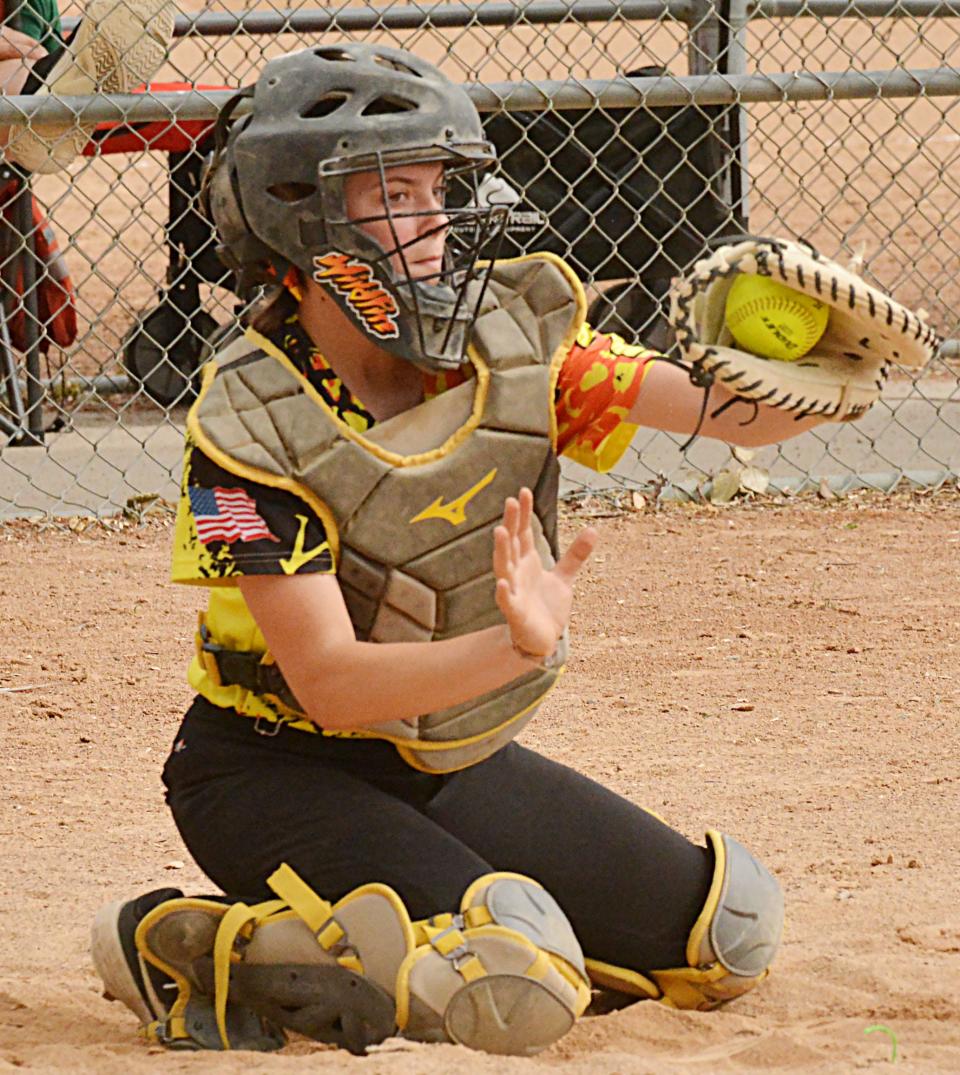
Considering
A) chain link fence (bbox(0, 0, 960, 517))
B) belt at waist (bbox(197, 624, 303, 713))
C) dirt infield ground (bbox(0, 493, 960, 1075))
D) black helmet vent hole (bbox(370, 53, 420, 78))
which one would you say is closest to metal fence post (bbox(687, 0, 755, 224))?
chain link fence (bbox(0, 0, 960, 517))

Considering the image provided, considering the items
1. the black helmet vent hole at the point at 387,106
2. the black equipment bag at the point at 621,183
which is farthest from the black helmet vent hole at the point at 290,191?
the black equipment bag at the point at 621,183

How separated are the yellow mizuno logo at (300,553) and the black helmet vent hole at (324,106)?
22.5 inches

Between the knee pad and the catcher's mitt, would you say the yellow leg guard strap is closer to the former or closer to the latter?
the knee pad

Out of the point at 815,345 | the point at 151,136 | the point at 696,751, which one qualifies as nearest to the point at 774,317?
the point at 815,345

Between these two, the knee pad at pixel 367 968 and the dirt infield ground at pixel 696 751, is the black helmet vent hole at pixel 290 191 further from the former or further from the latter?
the dirt infield ground at pixel 696 751

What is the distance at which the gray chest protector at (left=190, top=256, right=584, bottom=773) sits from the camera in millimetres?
2512

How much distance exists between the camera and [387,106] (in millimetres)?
2562

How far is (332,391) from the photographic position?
103 inches

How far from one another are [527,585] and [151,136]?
4905 mm

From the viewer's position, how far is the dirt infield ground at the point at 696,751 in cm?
260

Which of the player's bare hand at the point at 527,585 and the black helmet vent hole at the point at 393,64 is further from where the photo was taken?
the black helmet vent hole at the point at 393,64

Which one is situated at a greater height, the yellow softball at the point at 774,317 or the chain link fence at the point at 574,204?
the yellow softball at the point at 774,317

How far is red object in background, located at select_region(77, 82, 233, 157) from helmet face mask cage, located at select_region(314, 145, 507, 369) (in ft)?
12.5

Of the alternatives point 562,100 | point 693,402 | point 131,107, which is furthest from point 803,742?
point 131,107
